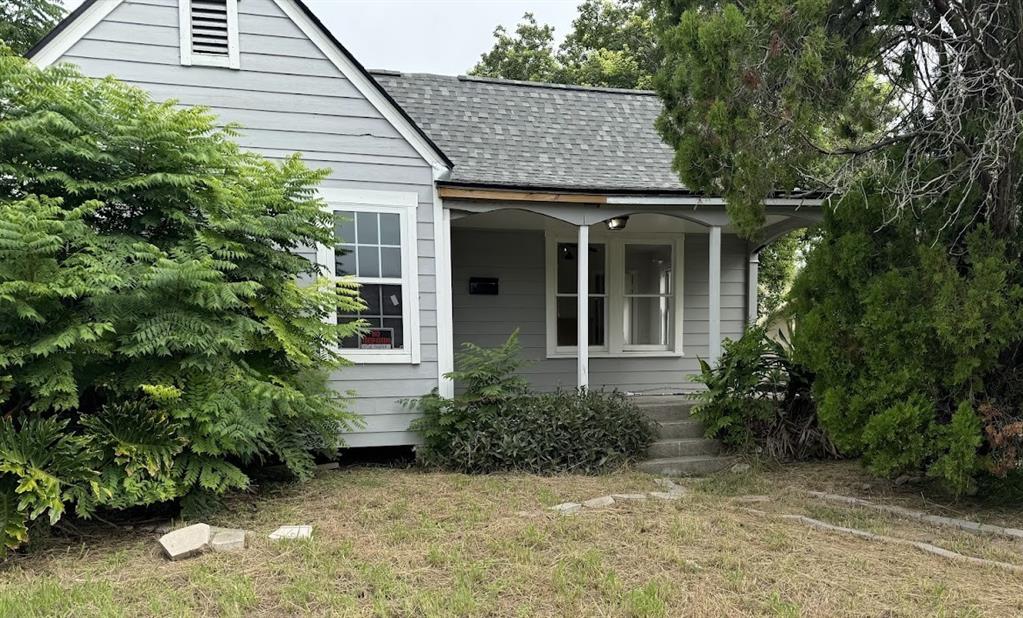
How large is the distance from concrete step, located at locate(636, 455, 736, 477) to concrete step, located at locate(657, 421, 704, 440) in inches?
12.7

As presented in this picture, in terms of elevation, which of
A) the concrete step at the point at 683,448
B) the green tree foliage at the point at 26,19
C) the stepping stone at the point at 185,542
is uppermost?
the green tree foliage at the point at 26,19

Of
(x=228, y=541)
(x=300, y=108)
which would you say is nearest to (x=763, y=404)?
(x=228, y=541)

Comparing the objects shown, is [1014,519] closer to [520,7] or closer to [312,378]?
[312,378]

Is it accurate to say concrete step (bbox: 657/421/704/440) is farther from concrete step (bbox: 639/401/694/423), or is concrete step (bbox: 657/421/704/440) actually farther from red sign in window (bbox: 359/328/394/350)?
red sign in window (bbox: 359/328/394/350)

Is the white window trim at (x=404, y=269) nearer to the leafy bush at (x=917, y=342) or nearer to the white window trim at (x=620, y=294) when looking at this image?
the white window trim at (x=620, y=294)

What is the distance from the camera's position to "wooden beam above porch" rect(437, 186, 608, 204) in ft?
18.9

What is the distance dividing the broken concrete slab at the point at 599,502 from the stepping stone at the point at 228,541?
237cm

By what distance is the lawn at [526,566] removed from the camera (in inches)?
108

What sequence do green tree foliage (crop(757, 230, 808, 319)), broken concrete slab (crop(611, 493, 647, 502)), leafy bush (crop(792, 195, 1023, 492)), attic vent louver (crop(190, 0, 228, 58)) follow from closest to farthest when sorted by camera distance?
leafy bush (crop(792, 195, 1023, 492)) → broken concrete slab (crop(611, 493, 647, 502)) → attic vent louver (crop(190, 0, 228, 58)) → green tree foliage (crop(757, 230, 808, 319))

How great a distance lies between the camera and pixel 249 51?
5.27 meters

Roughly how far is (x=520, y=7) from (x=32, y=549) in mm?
22483

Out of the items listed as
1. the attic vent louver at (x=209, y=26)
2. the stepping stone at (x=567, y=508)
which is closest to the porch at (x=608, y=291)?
the stepping stone at (x=567, y=508)

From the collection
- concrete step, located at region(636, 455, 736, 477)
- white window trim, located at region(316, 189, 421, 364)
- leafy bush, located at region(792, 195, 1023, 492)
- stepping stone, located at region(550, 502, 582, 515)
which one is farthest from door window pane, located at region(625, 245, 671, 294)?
stepping stone, located at region(550, 502, 582, 515)

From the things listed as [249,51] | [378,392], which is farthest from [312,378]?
[249,51]
